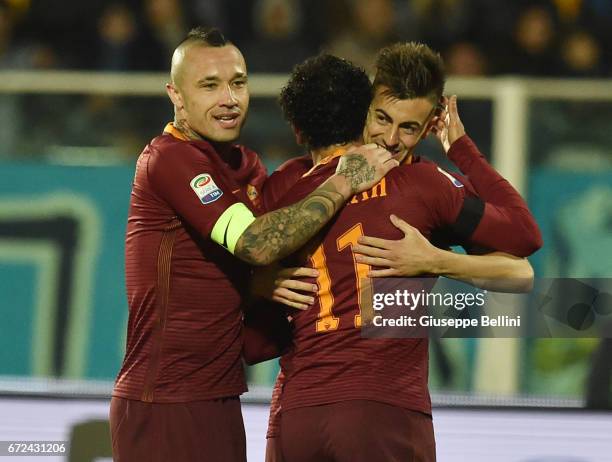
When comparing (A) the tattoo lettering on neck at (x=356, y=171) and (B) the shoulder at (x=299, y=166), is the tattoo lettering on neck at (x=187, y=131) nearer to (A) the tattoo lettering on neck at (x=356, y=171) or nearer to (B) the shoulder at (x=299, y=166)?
(B) the shoulder at (x=299, y=166)

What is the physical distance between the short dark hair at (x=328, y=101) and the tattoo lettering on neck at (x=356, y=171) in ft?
0.35

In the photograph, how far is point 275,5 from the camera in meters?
8.22

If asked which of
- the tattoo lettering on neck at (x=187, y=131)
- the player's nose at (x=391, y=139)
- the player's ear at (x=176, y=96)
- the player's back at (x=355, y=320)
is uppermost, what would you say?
the player's ear at (x=176, y=96)

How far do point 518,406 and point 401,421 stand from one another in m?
1.52

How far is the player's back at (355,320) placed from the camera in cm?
315

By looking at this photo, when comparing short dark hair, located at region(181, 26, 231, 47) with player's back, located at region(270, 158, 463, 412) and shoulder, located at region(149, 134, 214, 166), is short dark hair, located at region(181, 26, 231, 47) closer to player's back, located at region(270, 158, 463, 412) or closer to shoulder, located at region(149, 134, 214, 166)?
shoulder, located at region(149, 134, 214, 166)

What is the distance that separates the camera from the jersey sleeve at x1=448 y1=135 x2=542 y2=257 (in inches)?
129

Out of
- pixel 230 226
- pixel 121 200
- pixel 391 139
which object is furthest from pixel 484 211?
pixel 121 200

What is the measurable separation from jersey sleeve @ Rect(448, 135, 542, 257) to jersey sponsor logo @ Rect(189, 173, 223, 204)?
0.78 metres

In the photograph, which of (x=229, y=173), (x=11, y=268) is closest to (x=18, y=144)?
(x=11, y=268)

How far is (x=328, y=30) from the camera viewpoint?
27.0 feet

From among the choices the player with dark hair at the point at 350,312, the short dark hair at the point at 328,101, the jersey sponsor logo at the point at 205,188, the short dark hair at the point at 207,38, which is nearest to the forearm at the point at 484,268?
the player with dark hair at the point at 350,312

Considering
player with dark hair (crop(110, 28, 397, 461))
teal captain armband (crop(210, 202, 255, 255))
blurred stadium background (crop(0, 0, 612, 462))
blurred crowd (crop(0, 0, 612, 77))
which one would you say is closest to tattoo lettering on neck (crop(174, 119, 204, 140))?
player with dark hair (crop(110, 28, 397, 461))

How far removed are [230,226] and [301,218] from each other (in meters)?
0.23
